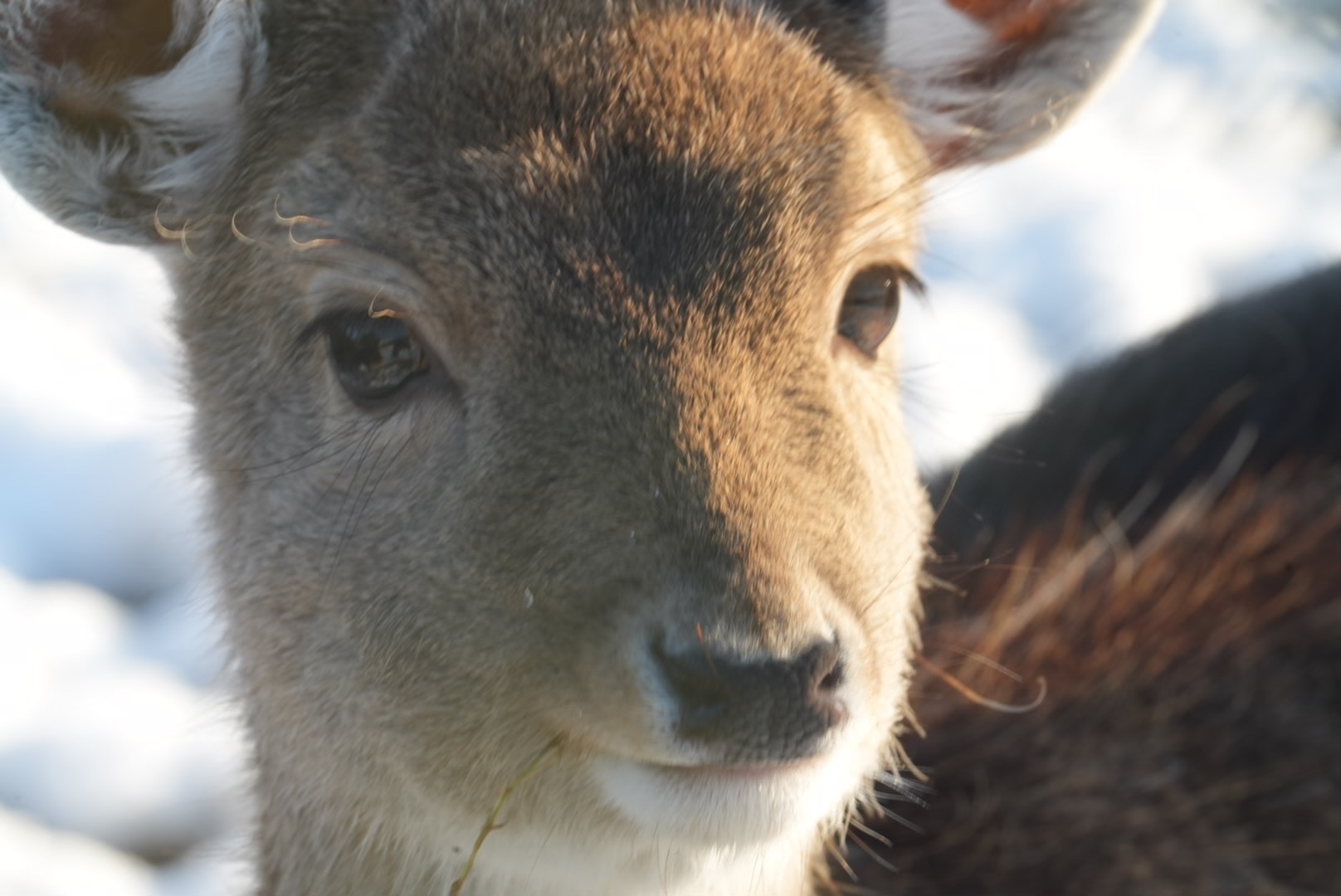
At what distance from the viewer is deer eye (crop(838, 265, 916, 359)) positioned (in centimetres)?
355

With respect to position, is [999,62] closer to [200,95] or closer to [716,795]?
[200,95]

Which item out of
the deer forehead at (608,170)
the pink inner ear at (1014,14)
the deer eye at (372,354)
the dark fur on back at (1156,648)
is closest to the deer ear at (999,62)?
the pink inner ear at (1014,14)

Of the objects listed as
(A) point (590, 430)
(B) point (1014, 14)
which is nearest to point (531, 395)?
(A) point (590, 430)

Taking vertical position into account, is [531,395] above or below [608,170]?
below

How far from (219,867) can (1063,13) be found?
397cm

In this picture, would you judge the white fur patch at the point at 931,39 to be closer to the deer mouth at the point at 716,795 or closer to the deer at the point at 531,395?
the deer at the point at 531,395

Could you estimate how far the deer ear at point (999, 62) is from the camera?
13.0ft

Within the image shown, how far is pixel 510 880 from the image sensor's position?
3537 millimetres

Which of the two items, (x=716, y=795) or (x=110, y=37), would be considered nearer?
(x=716, y=795)

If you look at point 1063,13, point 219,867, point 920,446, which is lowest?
point 219,867

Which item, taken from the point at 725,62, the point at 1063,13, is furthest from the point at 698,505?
the point at 1063,13

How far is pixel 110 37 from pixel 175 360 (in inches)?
34.1

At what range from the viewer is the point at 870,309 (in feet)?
11.8

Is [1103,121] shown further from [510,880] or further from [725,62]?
[510,880]
